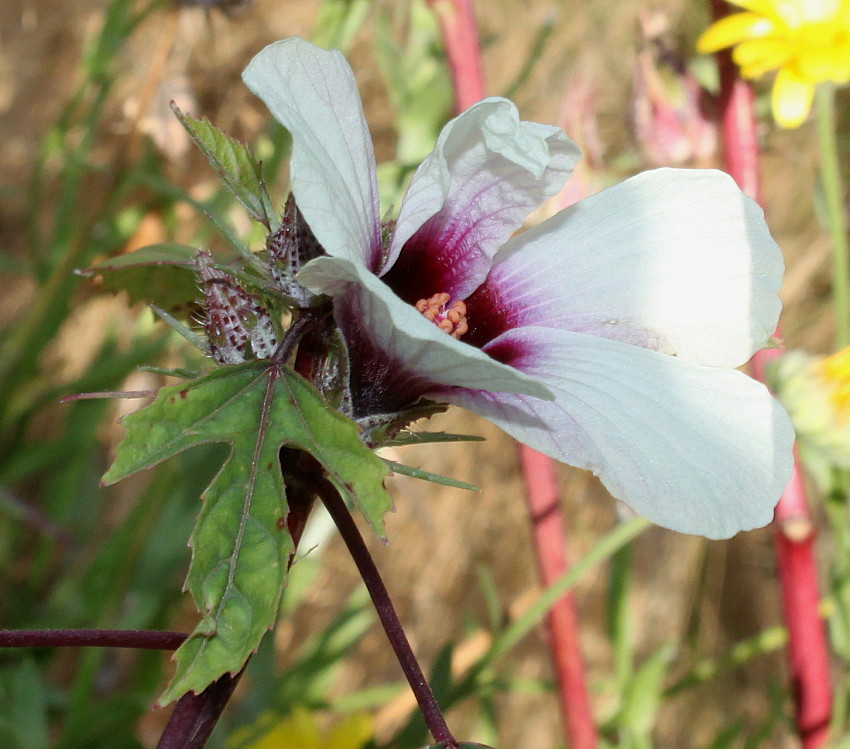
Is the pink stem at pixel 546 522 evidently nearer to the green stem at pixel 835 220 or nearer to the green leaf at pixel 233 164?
the green stem at pixel 835 220

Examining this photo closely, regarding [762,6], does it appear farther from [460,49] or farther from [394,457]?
[394,457]

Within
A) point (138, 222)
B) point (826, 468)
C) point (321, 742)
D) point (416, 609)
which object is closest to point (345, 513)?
point (826, 468)

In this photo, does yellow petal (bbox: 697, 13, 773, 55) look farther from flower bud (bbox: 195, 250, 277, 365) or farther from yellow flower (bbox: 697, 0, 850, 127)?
flower bud (bbox: 195, 250, 277, 365)

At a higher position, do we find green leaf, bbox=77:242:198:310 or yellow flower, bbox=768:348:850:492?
green leaf, bbox=77:242:198:310

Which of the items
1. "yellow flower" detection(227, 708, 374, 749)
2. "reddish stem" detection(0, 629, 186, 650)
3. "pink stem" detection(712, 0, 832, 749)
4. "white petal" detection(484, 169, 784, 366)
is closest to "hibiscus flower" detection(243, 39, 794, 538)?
"white petal" detection(484, 169, 784, 366)

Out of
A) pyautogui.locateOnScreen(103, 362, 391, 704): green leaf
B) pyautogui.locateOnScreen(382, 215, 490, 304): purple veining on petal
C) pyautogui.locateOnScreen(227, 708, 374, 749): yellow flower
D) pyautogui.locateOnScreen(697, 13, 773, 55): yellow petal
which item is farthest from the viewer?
pyautogui.locateOnScreen(227, 708, 374, 749): yellow flower

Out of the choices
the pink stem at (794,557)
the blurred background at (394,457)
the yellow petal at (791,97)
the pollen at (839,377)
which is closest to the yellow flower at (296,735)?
the blurred background at (394,457)
